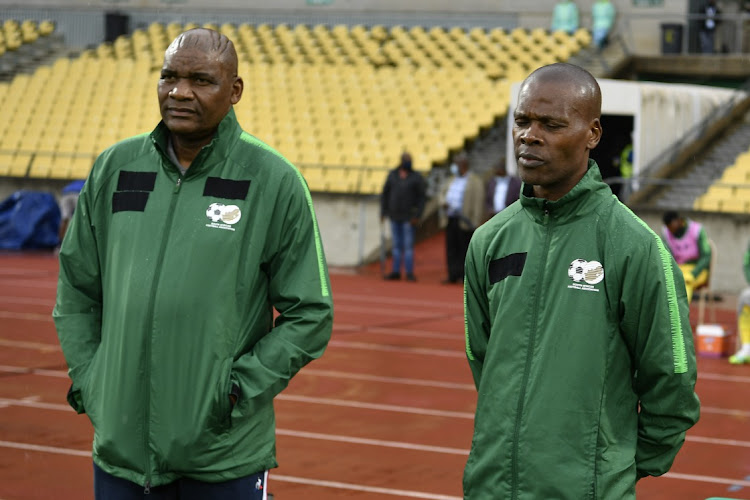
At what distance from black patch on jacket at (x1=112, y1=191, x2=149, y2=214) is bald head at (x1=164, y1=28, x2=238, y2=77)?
389 mm

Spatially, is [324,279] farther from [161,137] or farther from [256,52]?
[256,52]

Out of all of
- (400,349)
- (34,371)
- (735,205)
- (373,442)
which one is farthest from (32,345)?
(735,205)

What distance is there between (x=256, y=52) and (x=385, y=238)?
980 cm

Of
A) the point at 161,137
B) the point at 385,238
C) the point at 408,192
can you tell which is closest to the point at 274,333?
the point at 161,137

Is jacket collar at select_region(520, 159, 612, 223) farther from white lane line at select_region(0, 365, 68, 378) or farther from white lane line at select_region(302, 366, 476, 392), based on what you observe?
white lane line at select_region(0, 365, 68, 378)

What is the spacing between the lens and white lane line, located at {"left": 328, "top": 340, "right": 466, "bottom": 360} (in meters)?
11.5

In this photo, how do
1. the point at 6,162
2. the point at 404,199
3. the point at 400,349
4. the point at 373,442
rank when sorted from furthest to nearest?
the point at 6,162
the point at 404,199
the point at 400,349
the point at 373,442

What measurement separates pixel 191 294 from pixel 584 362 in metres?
1.03

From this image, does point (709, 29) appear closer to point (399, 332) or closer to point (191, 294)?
point (399, 332)

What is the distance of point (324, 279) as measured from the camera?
3.36 meters

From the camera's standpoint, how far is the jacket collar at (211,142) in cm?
325

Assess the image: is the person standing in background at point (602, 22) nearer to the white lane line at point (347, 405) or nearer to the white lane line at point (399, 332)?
the white lane line at point (399, 332)

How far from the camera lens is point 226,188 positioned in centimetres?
326

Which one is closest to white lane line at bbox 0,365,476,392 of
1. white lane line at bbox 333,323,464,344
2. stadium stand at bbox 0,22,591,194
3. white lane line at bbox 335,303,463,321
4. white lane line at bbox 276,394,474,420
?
white lane line at bbox 276,394,474,420
